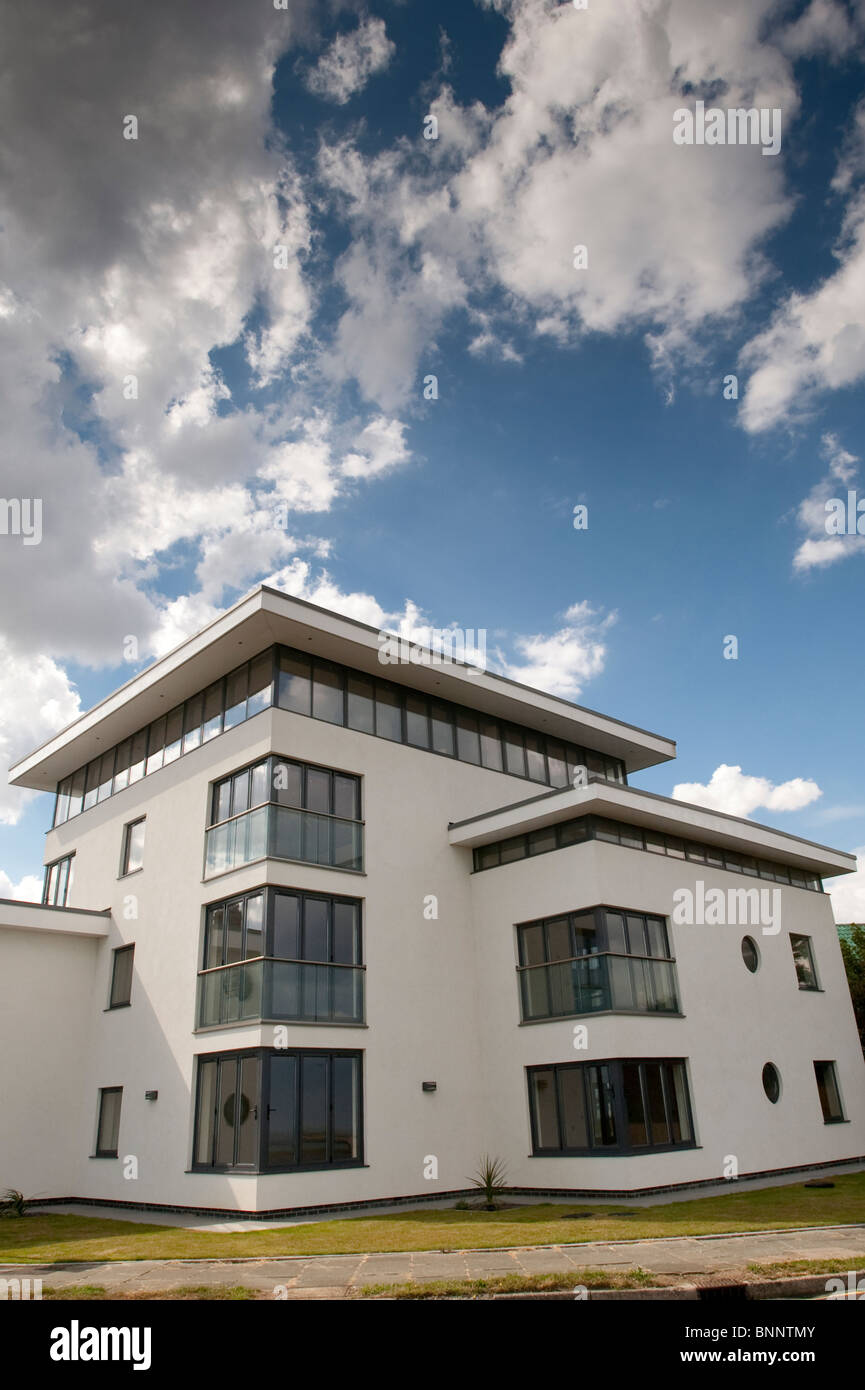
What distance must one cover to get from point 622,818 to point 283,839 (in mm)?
6812

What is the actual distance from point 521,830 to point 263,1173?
7983 mm

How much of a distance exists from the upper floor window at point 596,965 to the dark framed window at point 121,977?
8.77 metres

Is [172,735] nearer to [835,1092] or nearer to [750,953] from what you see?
[750,953]

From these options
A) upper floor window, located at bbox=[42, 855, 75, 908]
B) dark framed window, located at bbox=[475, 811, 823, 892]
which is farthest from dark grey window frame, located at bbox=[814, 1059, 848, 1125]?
upper floor window, located at bbox=[42, 855, 75, 908]

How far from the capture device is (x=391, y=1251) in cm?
982

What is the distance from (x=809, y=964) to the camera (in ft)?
73.2

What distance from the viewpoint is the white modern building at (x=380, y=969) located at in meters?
15.5

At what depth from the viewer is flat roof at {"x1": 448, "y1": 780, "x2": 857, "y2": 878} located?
16.9 meters

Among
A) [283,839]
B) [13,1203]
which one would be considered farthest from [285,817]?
[13,1203]

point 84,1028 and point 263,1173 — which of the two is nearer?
point 263,1173

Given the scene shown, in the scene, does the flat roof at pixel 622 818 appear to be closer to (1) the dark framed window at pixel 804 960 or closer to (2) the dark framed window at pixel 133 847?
(1) the dark framed window at pixel 804 960
